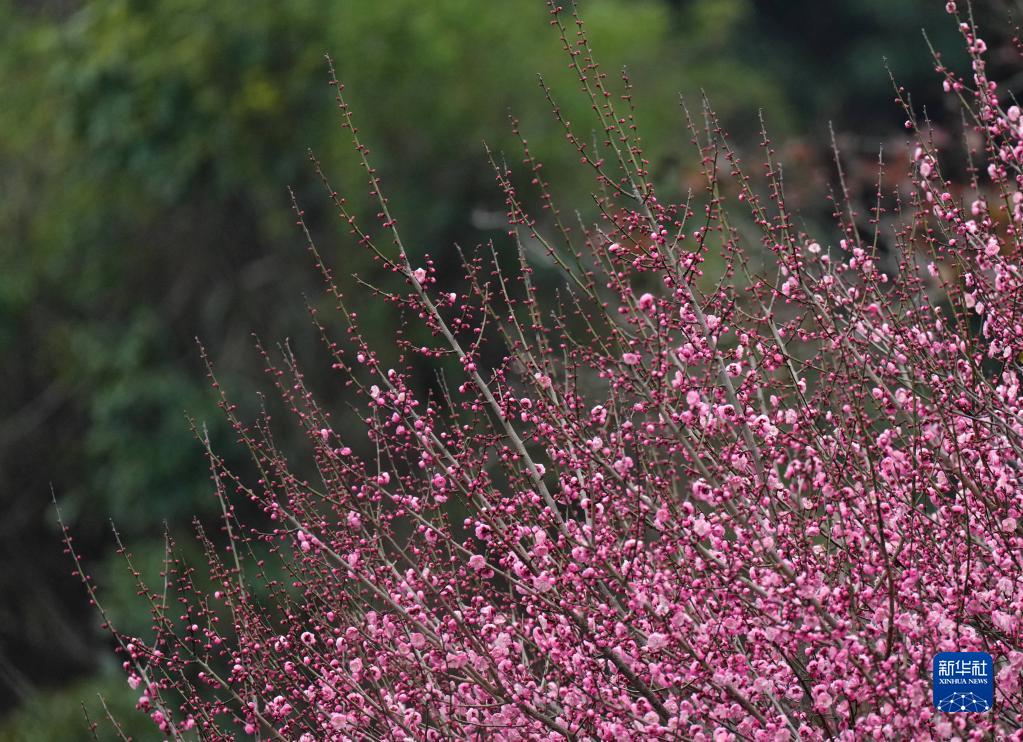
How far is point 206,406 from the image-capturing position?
14.0 meters

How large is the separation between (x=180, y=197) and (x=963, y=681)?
12.7 meters

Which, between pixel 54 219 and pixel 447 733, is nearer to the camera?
pixel 447 733

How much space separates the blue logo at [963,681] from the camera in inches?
129

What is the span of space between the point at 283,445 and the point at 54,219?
3.61 meters

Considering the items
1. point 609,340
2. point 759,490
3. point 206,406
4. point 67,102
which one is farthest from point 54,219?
point 759,490

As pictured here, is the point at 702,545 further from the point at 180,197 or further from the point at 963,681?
the point at 180,197

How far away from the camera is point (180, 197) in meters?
15.0

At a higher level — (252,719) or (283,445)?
(252,719)

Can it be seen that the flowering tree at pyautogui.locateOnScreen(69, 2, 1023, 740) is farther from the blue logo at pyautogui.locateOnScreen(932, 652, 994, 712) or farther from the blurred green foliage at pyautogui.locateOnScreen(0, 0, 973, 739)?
the blurred green foliage at pyautogui.locateOnScreen(0, 0, 973, 739)

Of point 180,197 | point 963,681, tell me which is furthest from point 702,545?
point 180,197

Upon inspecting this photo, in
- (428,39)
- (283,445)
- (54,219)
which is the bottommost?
(283,445)

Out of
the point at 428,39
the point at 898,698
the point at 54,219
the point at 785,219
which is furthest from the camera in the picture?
the point at 54,219

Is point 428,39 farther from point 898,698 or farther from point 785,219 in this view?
point 898,698

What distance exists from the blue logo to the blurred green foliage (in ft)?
33.7
